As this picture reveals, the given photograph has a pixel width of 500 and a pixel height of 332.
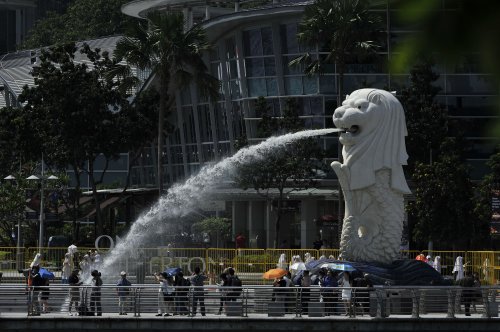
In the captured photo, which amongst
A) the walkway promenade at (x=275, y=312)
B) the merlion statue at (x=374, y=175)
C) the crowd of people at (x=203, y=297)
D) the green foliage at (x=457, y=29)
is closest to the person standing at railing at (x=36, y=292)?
the crowd of people at (x=203, y=297)

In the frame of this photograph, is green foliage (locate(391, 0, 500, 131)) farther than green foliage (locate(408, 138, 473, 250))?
No

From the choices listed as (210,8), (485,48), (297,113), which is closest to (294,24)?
(297,113)

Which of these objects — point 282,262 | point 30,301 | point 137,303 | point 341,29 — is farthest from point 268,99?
point 30,301

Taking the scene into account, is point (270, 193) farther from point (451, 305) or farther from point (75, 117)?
point (451, 305)

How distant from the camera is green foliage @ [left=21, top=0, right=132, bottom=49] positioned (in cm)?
11238

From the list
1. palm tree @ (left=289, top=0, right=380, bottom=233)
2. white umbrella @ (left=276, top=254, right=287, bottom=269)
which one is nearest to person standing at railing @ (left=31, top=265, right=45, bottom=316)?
white umbrella @ (left=276, top=254, right=287, bottom=269)

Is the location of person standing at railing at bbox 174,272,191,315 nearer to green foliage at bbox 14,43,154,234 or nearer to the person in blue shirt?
the person in blue shirt

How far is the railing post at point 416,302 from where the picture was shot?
25.7 metres

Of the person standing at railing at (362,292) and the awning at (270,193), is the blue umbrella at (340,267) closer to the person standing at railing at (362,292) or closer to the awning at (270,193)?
the person standing at railing at (362,292)

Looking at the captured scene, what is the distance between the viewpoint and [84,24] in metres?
114

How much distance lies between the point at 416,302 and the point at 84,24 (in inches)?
3611

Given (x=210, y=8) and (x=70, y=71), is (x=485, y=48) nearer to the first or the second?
(x=70, y=71)

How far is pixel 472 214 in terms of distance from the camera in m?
48.8

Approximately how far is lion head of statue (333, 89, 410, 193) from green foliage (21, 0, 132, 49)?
8376 cm
